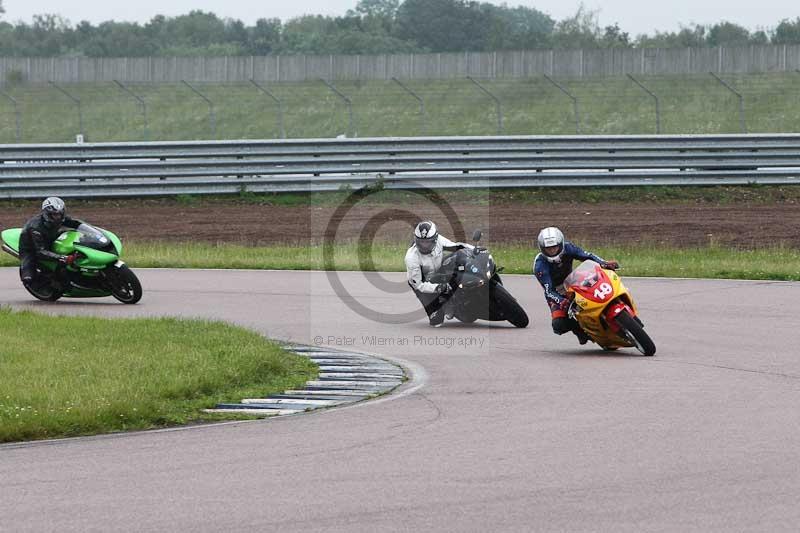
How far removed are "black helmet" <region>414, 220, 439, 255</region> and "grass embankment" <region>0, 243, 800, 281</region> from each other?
18.5 ft

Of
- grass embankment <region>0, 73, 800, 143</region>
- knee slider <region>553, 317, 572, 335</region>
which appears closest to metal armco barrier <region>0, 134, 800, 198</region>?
grass embankment <region>0, 73, 800, 143</region>

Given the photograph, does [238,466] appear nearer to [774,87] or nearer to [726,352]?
[726,352]

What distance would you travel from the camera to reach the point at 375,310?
17.5 metres

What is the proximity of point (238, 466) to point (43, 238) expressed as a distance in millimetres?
10566

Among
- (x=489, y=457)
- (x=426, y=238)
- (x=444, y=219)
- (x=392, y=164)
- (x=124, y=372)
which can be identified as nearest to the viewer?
(x=489, y=457)

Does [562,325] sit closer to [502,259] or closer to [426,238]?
[426,238]

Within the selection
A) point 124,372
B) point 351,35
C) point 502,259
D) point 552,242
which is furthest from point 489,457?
point 351,35

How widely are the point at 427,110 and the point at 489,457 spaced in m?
39.0

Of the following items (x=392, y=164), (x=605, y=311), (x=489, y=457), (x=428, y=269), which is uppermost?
(x=392, y=164)

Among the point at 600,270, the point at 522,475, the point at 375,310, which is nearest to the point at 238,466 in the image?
the point at 522,475

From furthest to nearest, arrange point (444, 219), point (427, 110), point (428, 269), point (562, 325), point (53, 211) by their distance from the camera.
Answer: point (427, 110)
point (444, 219)
point (53, 211)
point (428, 269)
point (562, 325)

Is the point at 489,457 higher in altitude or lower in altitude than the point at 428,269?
lower

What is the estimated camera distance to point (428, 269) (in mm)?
15977

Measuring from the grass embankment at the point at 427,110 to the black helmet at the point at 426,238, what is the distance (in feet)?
87.6
